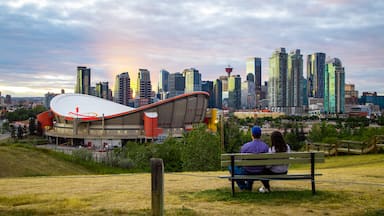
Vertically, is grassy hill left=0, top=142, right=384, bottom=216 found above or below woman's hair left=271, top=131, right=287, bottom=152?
below

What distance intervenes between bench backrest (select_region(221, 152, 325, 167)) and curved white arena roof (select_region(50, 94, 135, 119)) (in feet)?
229

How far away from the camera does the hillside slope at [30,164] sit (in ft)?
50.8

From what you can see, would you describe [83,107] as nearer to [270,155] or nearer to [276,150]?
[276,150]

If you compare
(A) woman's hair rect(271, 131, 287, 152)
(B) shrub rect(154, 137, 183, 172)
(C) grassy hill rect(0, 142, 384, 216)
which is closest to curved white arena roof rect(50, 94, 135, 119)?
(B) shrub rect(154, 137, 183, 172)

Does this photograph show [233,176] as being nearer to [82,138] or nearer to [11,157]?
[11,157]

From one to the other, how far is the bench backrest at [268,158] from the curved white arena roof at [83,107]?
2747 inches

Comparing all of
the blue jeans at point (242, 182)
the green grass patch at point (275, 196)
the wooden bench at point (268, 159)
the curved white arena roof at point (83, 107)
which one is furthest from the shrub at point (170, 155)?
the curved white arena roof at point (83, 107)

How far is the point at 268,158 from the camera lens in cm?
655

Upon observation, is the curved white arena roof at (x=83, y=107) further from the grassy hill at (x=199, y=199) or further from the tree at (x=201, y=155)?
the grassy hill at (x=199, y=199)

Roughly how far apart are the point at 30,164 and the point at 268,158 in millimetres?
13122

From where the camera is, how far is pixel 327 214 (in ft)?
18.2

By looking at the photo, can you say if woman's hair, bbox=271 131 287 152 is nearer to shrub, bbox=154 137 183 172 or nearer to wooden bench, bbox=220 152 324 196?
wooden bench, bbox=220 152 324 196

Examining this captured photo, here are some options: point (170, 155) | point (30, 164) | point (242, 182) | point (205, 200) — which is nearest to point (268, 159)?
point (242, 182)

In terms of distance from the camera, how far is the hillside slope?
15.5m
